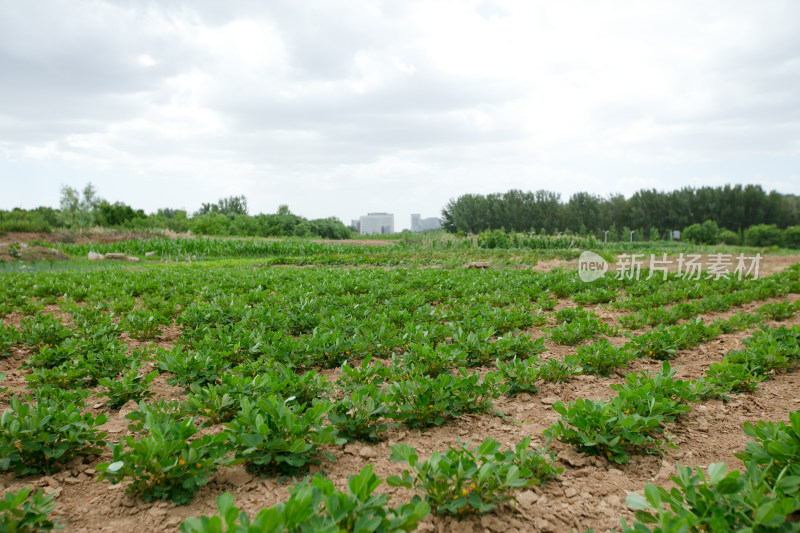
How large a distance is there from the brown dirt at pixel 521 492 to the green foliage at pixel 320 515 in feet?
1.07

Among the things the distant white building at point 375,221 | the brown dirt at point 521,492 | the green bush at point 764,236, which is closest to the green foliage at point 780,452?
the brown dirt at point 521,492

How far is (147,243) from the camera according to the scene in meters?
21.0

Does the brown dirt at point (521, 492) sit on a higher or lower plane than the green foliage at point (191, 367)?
lower

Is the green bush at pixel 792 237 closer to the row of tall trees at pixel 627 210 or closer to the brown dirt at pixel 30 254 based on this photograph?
the row of tall trees at pixel 627 210

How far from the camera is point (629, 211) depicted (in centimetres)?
5350

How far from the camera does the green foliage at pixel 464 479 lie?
66.1 inches

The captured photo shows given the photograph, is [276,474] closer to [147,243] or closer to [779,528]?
[779,528]

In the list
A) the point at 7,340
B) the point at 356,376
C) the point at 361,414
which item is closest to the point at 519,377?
the point at 356,376

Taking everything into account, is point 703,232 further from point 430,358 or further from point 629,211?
point 430,358

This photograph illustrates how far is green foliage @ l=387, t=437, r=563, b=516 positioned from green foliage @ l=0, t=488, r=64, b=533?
Answer: 4.14 feet

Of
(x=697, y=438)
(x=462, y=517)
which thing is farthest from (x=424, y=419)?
(x=697, y=438)

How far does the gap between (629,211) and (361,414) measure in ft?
193

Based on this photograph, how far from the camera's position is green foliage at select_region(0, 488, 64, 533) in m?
1.52

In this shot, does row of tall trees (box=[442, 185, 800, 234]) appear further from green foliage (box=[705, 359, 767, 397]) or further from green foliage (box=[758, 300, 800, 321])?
green foliage (box=[705, 359, 767, 397])
